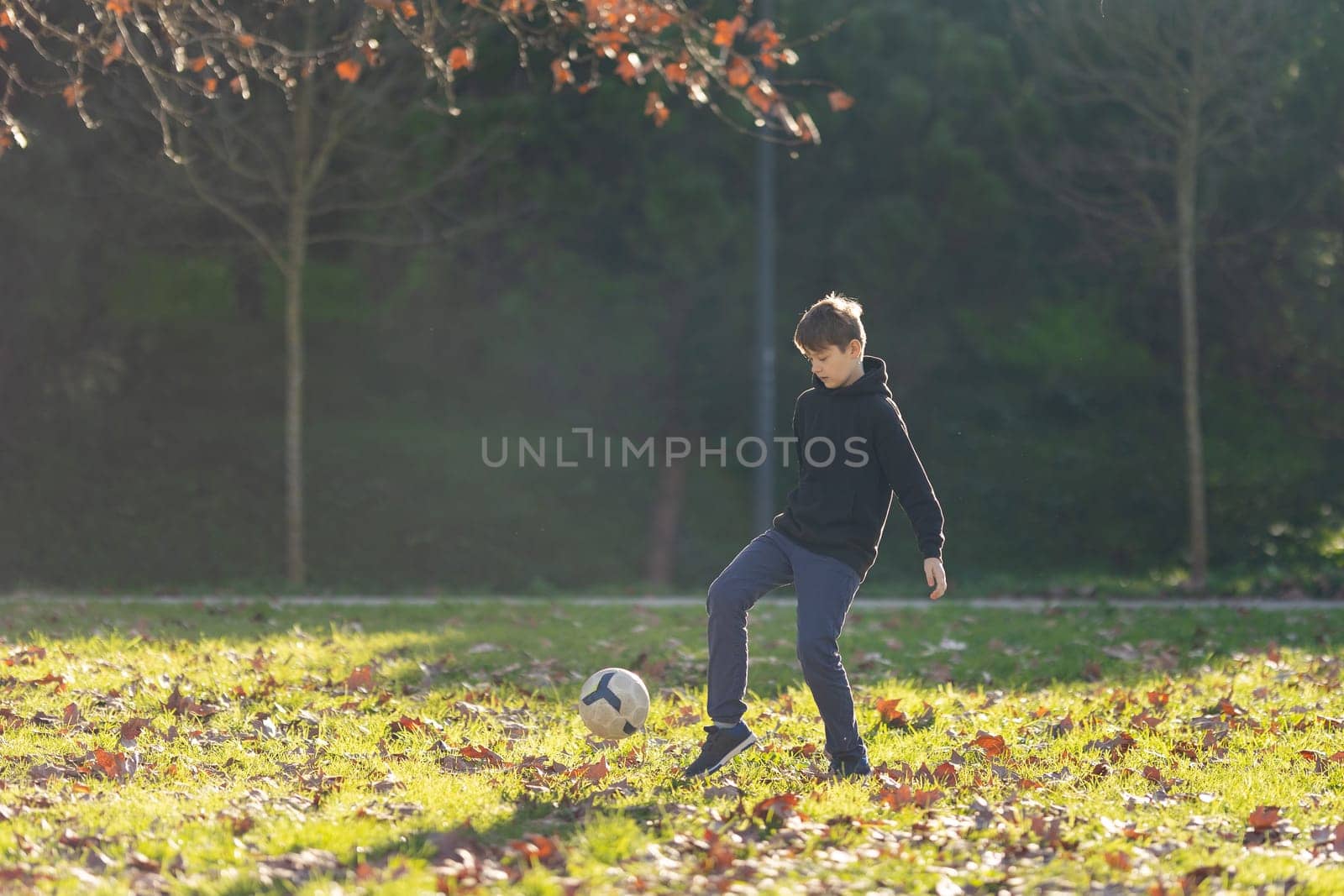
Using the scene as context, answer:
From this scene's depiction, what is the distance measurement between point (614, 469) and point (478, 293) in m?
2.74

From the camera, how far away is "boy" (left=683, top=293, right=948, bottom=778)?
521cm

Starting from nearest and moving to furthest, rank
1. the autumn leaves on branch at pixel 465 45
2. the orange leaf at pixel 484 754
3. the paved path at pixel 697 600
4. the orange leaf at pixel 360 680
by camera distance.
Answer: the orange leaf at pixel 484 754
the autumn leaves on branch at pixel 465 45
the orange leaf at pixel 360 680
the paved path at pixel 697 600

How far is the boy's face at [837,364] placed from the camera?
5.24 metres

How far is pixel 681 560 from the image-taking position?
17.2m

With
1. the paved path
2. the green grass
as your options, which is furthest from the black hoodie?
the paved path

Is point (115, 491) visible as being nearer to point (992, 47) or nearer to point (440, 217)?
point (440, 217)

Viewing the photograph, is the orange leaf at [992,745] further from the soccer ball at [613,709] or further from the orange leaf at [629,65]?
the orange leaf at [629,65]

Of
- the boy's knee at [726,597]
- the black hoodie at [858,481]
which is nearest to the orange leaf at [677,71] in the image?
the black hoodie at [858,481]

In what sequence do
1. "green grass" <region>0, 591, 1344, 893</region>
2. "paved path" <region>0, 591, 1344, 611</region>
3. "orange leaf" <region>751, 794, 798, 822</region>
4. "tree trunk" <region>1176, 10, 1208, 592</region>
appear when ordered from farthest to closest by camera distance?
"tree trunk" <region>1176, 10, 1208, 592</region>
"paved path" <region>0, 591, 1344, 611</region>
"orange leaf" <region>751, 794, 798, 822</region>
"green grass" <region>0, 591, 1344, 893</region>

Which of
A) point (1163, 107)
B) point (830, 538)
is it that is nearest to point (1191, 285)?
point (1163, 107)

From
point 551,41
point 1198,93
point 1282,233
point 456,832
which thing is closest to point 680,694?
point 456,832

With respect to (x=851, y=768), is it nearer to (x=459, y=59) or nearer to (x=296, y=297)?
(x=459, y=59)

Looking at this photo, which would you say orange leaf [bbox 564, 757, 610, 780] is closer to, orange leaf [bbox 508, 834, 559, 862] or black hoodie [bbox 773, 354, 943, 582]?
orange leaf [bbox 508, 834, 559, 862]

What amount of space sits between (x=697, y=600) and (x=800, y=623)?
7.68 meters
